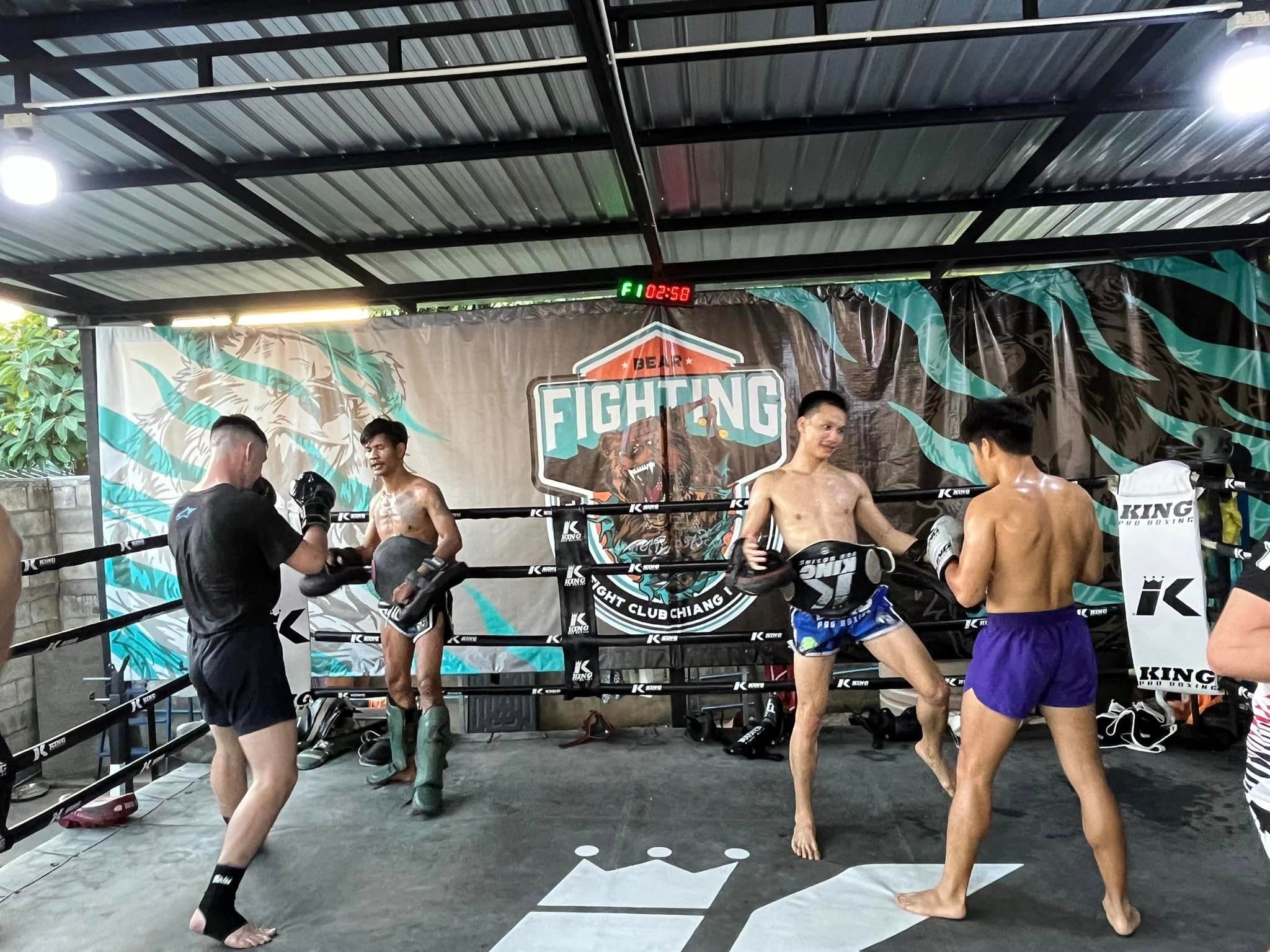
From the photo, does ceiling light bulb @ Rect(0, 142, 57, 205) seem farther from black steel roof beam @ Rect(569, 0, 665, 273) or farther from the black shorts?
black steel roof beam @ Rect(569, 0, 665, 273)

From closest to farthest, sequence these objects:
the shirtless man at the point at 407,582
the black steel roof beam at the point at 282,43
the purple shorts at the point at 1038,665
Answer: the purple shorts at the point at 1038,665
the black steel roof beam at the point at 282,43
the shirtless man at the point at 407,582

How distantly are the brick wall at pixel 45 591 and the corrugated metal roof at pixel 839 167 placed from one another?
522 centimetres

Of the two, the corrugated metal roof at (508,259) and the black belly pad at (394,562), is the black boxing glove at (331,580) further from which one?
the corrugated metal roof at (508,259)

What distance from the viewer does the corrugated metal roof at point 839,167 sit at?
12.4 feet

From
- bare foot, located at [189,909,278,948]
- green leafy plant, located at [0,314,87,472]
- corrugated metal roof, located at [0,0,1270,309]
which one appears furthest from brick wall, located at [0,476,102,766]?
bare foot, located at [189,909,278,948]

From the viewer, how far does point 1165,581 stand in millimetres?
3643

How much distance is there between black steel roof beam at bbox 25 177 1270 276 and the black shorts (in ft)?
9.44

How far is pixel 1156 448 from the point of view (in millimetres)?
4637

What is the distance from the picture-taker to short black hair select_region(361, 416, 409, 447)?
147 inches

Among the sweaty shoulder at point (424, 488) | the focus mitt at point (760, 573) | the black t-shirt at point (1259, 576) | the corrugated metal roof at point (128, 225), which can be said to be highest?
the corrugated metal roof at point (128, 225)

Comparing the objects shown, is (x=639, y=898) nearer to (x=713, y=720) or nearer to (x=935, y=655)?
→ (x=713, y=720)

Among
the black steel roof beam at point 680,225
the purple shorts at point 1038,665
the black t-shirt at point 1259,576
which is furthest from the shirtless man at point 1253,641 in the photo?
the black steel roof beam at point 680,225

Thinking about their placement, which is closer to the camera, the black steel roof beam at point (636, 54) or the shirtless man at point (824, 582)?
the black steel roof beam at point (636, 54)

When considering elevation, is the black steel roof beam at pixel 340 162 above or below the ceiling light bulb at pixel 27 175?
above
